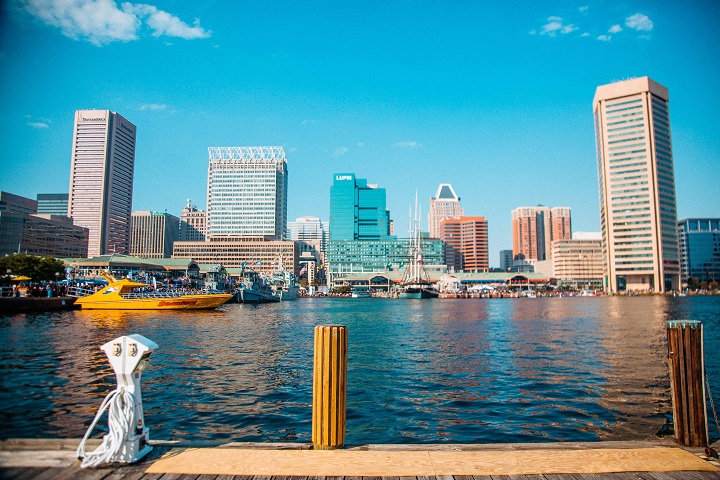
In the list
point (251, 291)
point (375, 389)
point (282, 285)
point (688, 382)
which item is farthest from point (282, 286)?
point (688, 382)

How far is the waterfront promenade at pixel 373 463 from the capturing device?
207 inches

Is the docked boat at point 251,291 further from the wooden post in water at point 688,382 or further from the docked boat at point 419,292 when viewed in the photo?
the wooden post in water at point 688,382

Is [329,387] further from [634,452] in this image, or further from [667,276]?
[667,276]

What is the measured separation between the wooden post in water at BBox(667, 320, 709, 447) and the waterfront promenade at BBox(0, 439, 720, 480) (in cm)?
33

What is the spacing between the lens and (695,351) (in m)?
6.58

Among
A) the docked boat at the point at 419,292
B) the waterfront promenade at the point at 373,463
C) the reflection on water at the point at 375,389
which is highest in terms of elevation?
the waterfront promenade at the point at 373,463

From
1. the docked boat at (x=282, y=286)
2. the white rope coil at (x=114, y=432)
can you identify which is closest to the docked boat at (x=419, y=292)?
the docked boat at (x=282, y=286)

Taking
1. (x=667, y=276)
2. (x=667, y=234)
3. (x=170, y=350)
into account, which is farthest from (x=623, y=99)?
(x=170, y=350)

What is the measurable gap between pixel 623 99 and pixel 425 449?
222820mm

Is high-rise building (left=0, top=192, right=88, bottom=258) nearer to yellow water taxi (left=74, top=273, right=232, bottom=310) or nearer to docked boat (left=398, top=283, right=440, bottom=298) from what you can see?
yellow water taxi (left=74, top=273, right=232, bottom=310)

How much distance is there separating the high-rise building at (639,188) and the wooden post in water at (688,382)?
677ft

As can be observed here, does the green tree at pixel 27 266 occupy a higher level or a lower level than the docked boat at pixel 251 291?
higher

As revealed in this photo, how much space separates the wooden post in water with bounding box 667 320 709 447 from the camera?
6441mm

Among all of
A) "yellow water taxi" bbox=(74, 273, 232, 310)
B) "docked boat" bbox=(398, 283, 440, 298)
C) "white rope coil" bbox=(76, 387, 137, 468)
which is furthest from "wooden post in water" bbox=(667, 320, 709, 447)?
"docked boat" bbox=(398, 283, 440, 298)
